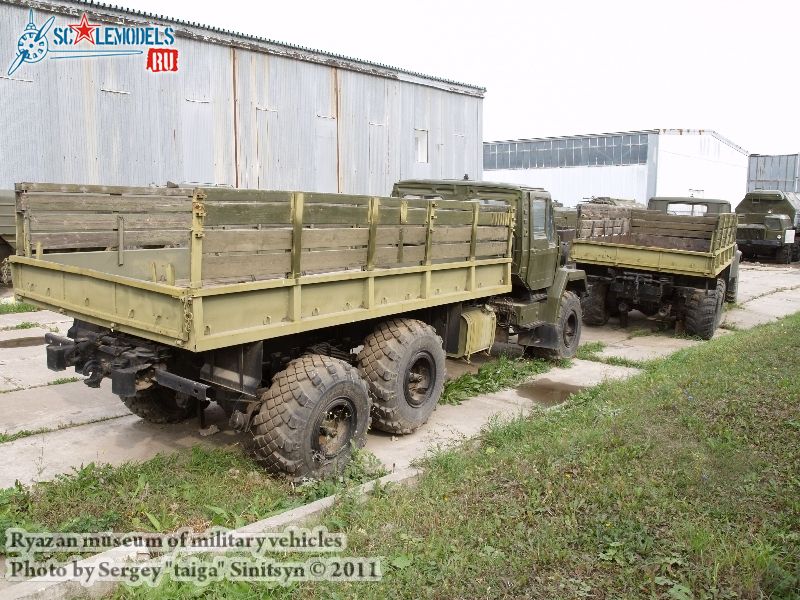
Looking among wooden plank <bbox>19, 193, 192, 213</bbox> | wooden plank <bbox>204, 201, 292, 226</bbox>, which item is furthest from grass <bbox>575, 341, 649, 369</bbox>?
wooden plank <bbox>204, 201, 292, 226</bbox>

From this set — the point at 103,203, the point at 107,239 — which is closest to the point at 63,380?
the point at 107,239

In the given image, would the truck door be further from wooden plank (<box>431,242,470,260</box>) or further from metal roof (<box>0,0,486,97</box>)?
metal roof (<box>0,0,486,97</box>)

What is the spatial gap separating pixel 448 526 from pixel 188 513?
1.71 m

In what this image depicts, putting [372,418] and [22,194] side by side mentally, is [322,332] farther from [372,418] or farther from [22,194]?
[22,194]

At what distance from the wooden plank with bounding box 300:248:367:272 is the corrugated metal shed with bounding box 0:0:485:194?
10.3 meters

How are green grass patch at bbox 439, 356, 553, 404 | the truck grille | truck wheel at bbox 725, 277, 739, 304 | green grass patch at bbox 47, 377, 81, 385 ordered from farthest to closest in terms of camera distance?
1. the truck grille
2. truck wheel at bbox 725, 277, 739, 304
3. green grass patch at bbox 439, 356, 553, 404
4. green grass patch at bbox 47, 377, 81, 385

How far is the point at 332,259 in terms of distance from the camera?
539 cm

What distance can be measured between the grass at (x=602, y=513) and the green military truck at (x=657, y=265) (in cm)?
492

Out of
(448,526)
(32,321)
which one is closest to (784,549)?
(448,526)

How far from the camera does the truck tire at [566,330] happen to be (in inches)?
357

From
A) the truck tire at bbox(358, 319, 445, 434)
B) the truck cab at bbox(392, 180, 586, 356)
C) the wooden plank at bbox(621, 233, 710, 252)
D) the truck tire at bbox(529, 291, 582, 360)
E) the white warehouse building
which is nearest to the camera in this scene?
the truck tire at bbox(358, 319, 445, 434)

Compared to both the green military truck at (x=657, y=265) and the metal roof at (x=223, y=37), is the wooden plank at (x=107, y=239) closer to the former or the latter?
the green military truck at (x=657, y=265)

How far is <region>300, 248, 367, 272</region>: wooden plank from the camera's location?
5.18 m

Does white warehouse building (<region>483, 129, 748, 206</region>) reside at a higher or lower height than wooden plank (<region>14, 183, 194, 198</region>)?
higher
